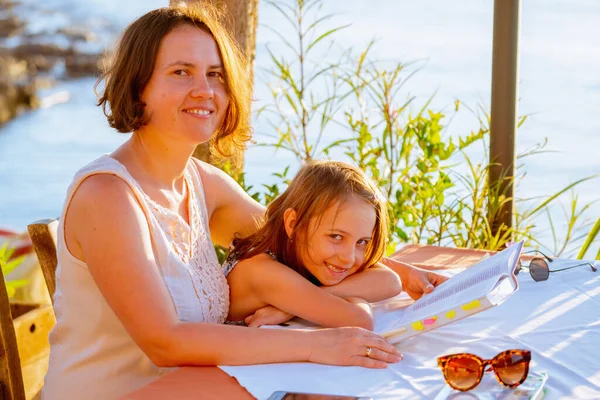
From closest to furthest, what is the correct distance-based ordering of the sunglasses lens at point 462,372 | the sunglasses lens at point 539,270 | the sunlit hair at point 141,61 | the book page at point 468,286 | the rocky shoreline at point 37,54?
the sunglasses lens at point 462,372 → the book page at point 468,286 → the sunlit hair at point 141,61 → the sunglasses lens at point 539,270 → the rocky shoreline at point 37,54

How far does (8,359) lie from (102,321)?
36cm

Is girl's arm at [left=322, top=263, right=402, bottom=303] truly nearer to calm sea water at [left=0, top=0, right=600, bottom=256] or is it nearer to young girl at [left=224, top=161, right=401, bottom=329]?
young girl at [left=224, top=161, right=401, bottom=329]

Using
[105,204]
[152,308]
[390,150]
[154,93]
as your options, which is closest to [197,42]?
[154,93]

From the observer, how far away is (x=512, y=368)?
1.39 metres

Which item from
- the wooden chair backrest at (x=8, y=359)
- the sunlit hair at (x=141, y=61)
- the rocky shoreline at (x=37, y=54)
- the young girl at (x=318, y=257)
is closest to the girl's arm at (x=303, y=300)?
the young girl at (x=318, y=257)

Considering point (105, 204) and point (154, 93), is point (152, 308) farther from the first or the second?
point (154, 93)

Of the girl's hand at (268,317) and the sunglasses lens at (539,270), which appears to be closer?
the girl's hand at (268,317)

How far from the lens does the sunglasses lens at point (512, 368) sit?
1.38 meters

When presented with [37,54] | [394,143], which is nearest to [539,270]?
[394,143]

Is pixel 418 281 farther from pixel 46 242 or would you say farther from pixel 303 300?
pixel 46 242

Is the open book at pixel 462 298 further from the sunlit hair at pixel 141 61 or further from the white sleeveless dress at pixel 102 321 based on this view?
the sunlit hair at pixel 141 61

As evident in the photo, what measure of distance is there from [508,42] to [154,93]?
6.86ft

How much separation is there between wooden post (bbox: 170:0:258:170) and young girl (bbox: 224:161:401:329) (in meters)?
1.67

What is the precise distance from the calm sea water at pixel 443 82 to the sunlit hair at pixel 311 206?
480cm
